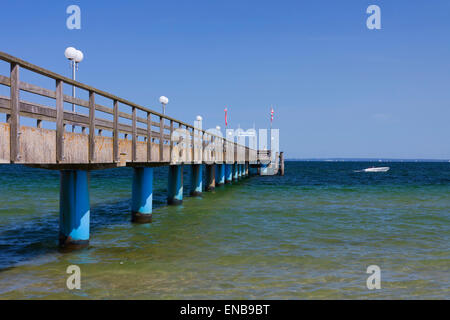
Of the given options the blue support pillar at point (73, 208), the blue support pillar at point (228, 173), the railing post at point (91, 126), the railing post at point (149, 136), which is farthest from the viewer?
the blue support pillar at point (228, 173)

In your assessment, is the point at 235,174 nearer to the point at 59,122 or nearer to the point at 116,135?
the point at 116,135

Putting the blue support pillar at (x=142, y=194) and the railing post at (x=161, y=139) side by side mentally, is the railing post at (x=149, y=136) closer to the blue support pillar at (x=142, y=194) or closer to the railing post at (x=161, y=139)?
the railing post at (x=161, y=139)

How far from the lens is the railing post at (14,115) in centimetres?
777

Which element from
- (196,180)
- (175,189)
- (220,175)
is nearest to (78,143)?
(175,189)

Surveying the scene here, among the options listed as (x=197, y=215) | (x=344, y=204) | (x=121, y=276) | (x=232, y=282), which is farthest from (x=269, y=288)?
(x=344, y=204)

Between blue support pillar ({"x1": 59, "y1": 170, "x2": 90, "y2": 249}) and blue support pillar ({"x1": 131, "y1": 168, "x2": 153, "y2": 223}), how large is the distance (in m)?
5.11

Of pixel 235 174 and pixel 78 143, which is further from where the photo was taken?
pixel 235 174

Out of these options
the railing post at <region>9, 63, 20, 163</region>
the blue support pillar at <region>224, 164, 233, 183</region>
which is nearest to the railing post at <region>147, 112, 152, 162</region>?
the railing post at <region>9, 63, 20, 163</region>

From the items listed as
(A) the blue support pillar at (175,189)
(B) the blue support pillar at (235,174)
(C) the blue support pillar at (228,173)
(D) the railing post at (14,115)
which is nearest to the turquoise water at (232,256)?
(A) the blue support pillar at (175,189)

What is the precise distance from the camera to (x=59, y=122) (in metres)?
9.43

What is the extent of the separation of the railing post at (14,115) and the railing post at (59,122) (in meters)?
1.44

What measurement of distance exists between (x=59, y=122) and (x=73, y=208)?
3.74 m
